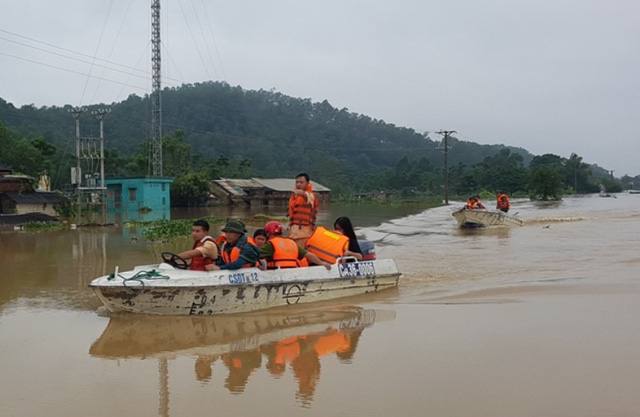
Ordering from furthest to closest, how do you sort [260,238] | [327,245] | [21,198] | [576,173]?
[576,173], [21,198], [327,245], [260,238]

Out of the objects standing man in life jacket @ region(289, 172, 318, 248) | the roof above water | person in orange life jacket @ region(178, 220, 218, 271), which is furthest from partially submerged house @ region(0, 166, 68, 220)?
the roof above water

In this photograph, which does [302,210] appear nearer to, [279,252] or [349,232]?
[349,232]

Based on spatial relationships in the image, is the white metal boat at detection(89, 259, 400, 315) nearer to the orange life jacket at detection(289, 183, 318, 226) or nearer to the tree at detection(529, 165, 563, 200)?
the orange life jacket at detection(289, 183, 318, 226)

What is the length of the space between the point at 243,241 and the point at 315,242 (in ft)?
5.60

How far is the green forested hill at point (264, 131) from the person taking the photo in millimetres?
81812

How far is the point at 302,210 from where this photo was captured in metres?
11.0

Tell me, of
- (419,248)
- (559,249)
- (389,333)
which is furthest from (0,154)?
(389,333)

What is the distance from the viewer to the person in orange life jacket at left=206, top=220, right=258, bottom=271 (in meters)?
9.13

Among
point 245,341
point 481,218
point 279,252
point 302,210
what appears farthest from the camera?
point 481,218

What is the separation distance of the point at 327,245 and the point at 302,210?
81 cm

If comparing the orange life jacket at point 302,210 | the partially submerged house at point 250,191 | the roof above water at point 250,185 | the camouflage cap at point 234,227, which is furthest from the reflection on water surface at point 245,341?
the roof above water at point 250,185

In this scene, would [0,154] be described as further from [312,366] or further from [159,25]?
[312,366]

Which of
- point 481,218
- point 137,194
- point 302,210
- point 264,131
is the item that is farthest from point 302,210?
point 264,131

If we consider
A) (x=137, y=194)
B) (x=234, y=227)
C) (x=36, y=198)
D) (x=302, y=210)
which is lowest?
(x=234, y=227)
